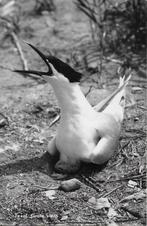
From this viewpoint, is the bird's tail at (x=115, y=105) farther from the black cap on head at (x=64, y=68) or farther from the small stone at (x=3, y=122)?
the small stone at (x=3, y=122)

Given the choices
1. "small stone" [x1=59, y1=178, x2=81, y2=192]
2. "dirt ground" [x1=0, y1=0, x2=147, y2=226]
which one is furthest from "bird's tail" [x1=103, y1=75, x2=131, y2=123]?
"small stone" [x1=59, y1=178, x2=81, y2=192]

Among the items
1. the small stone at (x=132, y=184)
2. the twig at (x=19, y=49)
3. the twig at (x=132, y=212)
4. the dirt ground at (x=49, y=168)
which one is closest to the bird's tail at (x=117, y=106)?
the dirt ground at (x=49, y=168)

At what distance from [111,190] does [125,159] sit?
0.39 m

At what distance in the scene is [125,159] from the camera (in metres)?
3.69

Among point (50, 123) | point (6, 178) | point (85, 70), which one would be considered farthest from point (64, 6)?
point (6, 178)

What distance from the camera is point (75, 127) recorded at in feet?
11.5

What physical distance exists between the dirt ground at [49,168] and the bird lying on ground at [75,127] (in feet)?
0.47

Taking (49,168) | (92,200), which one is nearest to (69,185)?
(92,200)

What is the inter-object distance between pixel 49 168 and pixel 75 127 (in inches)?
15.7

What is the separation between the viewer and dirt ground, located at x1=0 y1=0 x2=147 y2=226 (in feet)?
10.4

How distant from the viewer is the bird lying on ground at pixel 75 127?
3.39 meters

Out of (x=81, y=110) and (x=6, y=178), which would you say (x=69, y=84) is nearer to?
(x=81, y=110)

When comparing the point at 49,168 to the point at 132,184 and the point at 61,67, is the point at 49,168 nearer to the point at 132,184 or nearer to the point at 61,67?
the point at 132,184

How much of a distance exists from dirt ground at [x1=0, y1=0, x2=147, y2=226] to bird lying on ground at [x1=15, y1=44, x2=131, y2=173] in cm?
14
